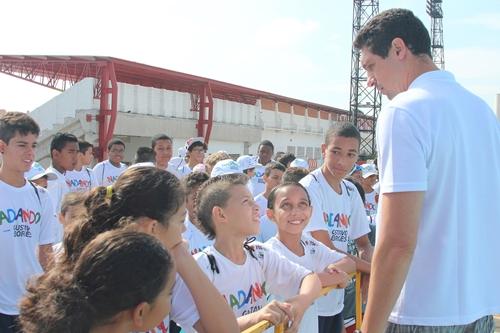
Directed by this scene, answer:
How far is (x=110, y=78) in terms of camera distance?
20719mm

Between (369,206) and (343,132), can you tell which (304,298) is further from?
(369,206)

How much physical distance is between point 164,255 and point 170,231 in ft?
1.58

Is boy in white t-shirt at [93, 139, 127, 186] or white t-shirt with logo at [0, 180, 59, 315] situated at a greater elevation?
boy in white t-shirt at [93, 139, 127, 186]

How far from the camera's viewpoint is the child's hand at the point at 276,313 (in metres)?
2.22

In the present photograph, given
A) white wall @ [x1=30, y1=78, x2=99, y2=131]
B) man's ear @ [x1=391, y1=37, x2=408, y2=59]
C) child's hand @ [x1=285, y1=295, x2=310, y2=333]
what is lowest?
child's hand @ [x1=285, y1=295, x2=310, y2=333]

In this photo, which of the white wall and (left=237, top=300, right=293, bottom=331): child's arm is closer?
(left=237, top=300, right=293, bottom=331): child's arm

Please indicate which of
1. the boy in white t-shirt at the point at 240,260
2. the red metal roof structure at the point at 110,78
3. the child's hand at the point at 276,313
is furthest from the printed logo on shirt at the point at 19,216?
the red metal roof structure at the point at 110,78

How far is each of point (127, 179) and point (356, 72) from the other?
3119 cm

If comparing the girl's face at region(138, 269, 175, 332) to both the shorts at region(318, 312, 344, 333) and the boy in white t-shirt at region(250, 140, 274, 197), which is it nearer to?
the shorts at region(318, 312, 344, 333)

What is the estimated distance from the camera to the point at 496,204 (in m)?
2.00

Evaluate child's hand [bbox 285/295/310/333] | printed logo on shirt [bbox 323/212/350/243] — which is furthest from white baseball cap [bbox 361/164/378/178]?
child's hand [bbox 285/295/310/333]

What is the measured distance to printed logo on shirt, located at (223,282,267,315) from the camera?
8.32 feet

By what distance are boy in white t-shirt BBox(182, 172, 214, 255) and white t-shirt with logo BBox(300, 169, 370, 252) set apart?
82 cm

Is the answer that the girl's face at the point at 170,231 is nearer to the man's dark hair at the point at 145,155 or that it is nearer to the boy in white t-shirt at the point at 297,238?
the boy in white t-shirt at the point at 297,238
